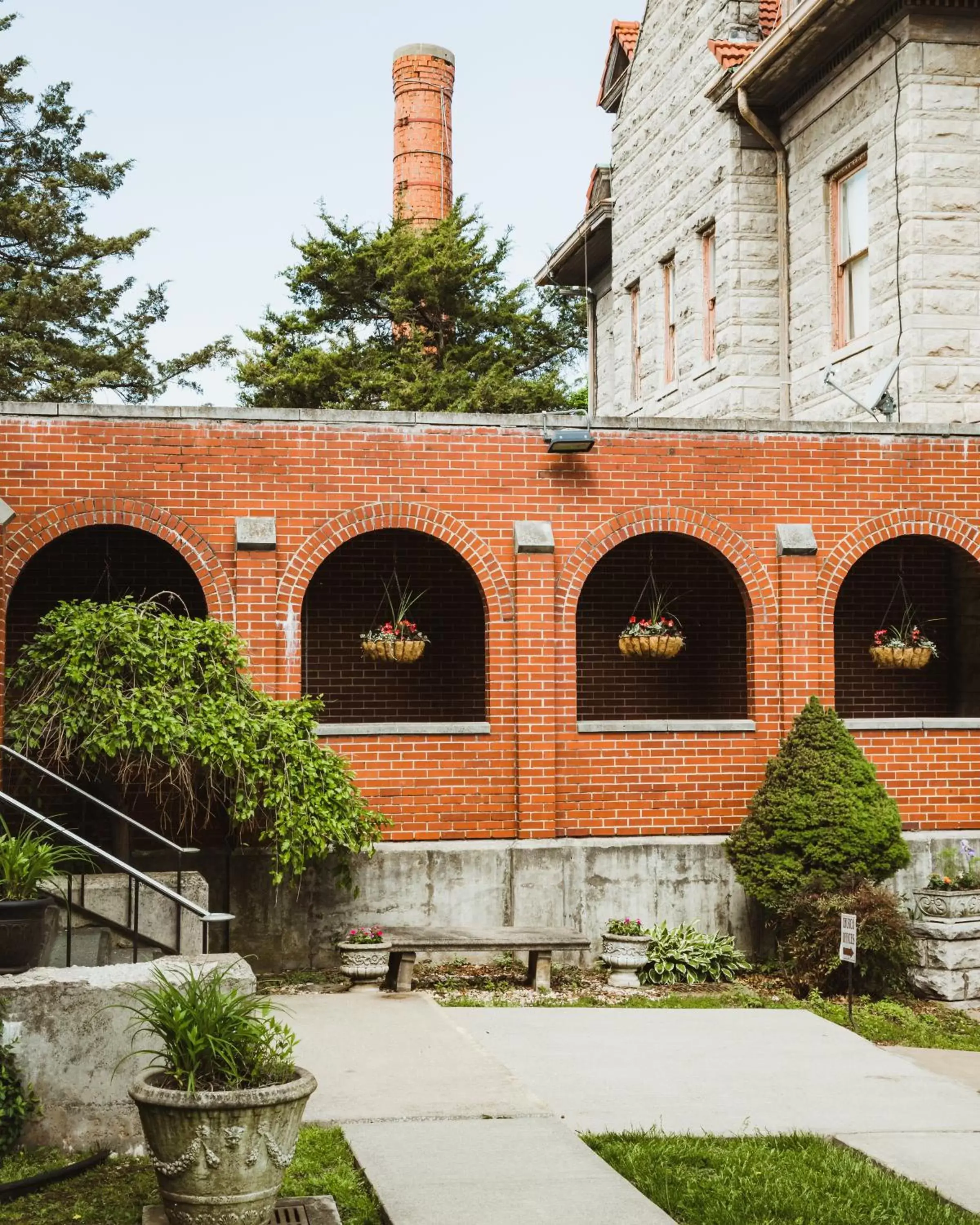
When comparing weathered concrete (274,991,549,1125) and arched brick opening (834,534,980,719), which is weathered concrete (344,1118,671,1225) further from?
arched brick opening (834,534,980,719)

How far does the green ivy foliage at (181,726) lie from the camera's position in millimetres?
10516

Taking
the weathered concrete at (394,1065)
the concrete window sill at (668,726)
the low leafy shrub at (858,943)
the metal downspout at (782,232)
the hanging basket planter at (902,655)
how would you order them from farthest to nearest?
the metal downspout at (782,232), the hanging basket planter at (902,655), the concrete window sill at (668,726), the low leafy shrub at (858,943), the weathered concrete at (394,1065)

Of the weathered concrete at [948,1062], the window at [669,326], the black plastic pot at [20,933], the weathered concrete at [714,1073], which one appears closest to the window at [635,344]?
the window at [669,326]

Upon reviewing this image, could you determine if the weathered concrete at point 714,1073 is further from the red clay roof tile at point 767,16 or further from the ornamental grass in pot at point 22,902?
the red clay roof tile at point 767,16

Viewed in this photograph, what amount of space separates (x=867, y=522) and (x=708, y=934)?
163 inches

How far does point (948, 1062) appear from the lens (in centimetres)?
943

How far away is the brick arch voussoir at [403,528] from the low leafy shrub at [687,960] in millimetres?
3138

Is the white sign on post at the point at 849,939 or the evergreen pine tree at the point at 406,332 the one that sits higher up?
the evergreen pine tree at the point at 406,332

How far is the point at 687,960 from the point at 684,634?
4.18 m

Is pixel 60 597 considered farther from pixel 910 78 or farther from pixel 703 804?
pixel 910 78

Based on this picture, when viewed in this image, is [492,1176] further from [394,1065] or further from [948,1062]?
[948,1062]

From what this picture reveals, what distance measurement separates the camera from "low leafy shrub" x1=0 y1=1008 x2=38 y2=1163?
21.5ft

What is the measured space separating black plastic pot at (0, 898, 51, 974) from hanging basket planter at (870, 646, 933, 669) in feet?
29.5

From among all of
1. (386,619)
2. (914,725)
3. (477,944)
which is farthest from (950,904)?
(386,619)
